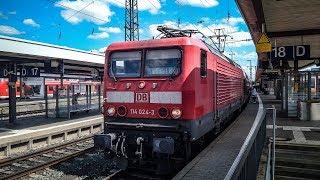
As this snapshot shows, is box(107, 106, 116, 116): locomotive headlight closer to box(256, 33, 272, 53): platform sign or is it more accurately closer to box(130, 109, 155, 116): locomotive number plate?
box(130, 109, 155, 116): locomotive number plate

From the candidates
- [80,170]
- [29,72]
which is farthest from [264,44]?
[29,72]

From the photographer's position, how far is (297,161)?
11.2 meters

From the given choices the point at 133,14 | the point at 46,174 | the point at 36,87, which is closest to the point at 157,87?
the point at 46,174

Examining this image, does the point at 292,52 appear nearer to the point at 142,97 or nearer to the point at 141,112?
the point at 142,97

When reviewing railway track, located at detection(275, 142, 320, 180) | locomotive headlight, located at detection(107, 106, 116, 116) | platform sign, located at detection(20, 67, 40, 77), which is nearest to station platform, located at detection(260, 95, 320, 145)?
railway track, located at detection(275, 142, 320, 180)

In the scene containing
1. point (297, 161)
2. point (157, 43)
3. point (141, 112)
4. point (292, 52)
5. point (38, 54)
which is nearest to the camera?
point (141, 112)

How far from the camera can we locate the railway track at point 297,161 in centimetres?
1096

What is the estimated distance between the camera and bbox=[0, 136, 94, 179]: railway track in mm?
9620

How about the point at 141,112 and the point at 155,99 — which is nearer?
the point at 155,99

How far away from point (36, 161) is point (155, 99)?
16.9 ft

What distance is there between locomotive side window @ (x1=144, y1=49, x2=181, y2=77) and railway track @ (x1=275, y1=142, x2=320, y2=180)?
558cm

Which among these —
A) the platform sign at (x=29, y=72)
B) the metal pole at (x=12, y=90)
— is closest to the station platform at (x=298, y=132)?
the platform sign at (x=29, y=72)

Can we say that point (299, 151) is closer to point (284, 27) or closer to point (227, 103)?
point (227, 103)

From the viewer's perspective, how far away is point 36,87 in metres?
50.8
